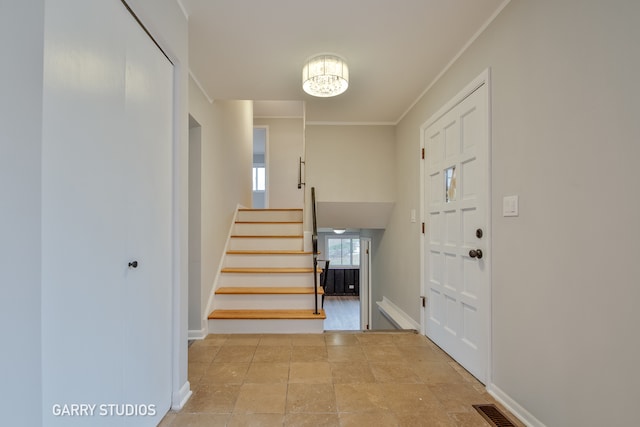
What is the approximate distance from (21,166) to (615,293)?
1.93 m

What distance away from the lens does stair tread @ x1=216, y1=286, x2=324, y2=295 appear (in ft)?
9.92

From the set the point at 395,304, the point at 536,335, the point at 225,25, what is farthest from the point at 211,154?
the point at 536,335

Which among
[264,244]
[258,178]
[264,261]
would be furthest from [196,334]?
[258,178]

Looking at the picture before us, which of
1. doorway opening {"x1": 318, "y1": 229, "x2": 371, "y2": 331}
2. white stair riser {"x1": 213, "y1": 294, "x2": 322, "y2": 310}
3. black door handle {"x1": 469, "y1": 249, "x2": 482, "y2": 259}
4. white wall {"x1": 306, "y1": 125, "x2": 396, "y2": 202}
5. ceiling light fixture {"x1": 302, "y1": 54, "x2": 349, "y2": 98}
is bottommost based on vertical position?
doorway opening {"x1": 318, "y1": 229, "x2": 371, "y2": 331}

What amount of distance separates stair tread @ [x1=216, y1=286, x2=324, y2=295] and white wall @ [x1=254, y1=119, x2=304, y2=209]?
3.13 m

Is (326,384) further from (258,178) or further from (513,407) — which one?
(258,178)

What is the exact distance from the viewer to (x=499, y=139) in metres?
1.77

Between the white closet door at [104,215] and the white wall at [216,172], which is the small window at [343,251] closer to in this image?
the white wall at [216,172]

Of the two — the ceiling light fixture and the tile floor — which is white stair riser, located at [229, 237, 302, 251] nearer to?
the tile floor

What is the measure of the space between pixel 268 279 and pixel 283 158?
138 inches

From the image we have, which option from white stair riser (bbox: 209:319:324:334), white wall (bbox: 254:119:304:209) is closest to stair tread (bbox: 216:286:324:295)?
white stair riser (bbox: 209:319:324:334)

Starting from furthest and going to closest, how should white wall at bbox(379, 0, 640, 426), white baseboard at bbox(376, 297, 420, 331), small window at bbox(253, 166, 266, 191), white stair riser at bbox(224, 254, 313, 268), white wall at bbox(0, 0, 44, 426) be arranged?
1. small window at bbox(253, 166, 266, 191)
2. white stair riser at bbox(224, 254, 313, 268)
3. white baseboard at bbox(376, 297, 420, 331)
4. white wall at bbox(379, 0, 640, 426)
5. white wall at bbox(0, 0, 44, 426)

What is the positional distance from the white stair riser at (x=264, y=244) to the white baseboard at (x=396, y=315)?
1369mm

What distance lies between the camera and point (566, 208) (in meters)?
1.33
